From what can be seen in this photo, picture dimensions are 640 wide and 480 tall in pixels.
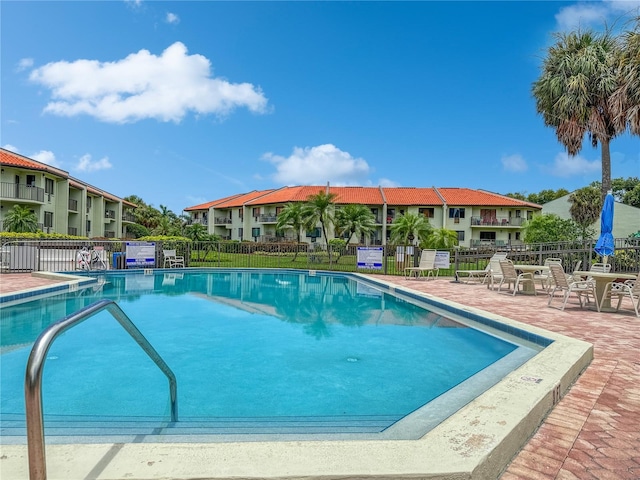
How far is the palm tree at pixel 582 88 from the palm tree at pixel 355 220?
16572 mm

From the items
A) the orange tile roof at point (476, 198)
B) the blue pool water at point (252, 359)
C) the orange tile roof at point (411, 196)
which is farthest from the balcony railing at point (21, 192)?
the orange tile roof at point (476, 198)

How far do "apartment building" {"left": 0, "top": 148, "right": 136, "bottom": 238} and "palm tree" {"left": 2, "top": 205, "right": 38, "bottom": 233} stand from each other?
72.6 inches

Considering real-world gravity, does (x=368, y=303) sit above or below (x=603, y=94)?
below

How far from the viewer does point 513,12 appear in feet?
61.1

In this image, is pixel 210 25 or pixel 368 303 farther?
pixel 210 25

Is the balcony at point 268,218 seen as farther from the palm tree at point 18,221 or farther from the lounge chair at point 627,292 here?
the lounge chair at point 627,292

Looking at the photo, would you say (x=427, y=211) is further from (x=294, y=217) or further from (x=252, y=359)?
(x=252, y=359)

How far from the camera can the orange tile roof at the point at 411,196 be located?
1873 inches

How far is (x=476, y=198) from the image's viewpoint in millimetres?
49250

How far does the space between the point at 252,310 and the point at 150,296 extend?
4296 mm

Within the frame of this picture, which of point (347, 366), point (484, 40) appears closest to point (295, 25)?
point (484, 40)

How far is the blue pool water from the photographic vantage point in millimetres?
4621

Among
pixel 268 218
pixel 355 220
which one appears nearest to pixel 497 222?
pixel 355 220

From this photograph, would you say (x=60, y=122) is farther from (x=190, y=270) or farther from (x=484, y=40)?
(x=484, y=40)
